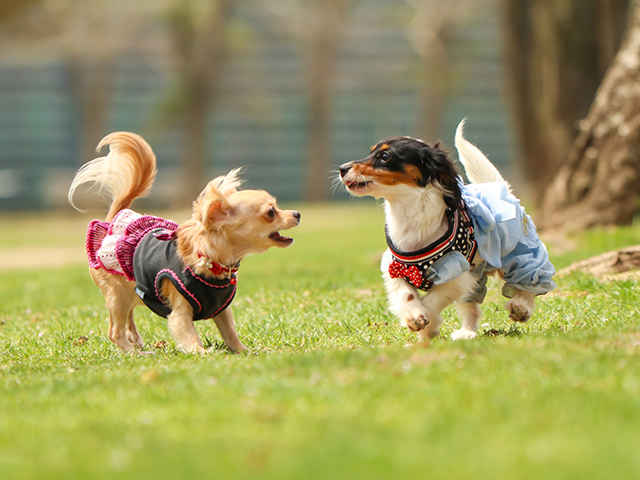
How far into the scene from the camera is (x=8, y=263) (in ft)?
57.7

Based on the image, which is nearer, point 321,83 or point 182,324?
point 182,324

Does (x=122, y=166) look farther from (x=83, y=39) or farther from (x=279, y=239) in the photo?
(x=83, y=39)

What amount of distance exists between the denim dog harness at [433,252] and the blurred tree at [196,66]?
96.8ft

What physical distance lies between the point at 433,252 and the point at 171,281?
66.0 inches

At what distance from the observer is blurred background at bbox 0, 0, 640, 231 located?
112ft

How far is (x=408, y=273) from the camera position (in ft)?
18.4

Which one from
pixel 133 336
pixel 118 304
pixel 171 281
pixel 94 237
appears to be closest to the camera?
pixel 171 281

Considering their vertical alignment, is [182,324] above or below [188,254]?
below

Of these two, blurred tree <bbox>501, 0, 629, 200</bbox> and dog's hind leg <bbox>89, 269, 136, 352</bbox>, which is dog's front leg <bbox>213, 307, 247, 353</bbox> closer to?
dog's hind leg <bbox>89, 269, 136, 352</bbox>

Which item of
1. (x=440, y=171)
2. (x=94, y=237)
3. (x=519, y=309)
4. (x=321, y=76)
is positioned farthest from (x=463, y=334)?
(x=321, y=76)

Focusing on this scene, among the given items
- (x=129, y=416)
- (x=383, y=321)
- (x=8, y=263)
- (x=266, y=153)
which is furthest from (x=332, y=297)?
(x=266, y=153)

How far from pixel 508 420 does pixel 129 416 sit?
1609mm

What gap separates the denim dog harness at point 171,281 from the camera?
570 cm

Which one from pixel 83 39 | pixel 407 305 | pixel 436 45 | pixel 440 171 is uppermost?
pixel 440 171
